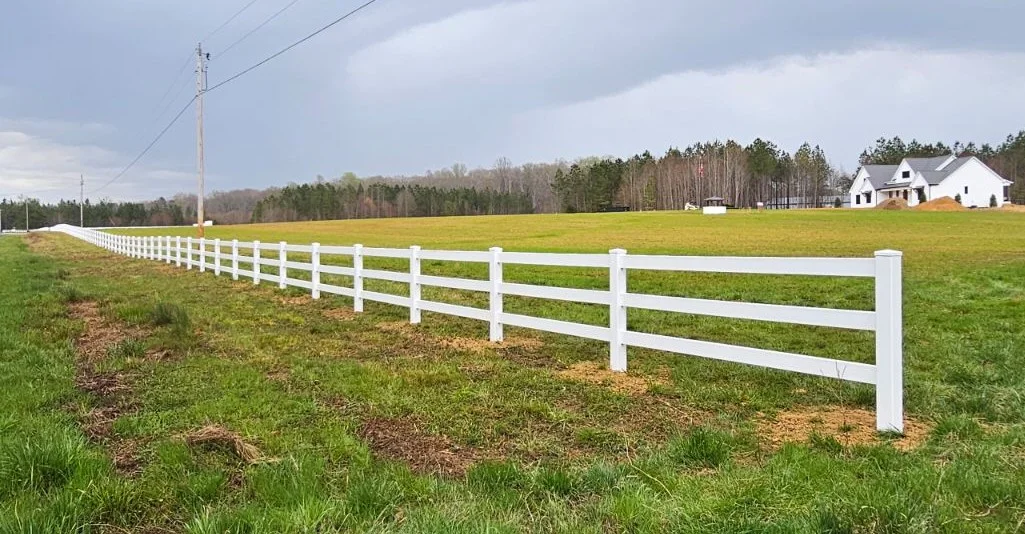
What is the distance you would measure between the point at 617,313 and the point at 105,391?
4703 mm

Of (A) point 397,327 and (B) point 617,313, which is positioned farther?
(A) point 397,327

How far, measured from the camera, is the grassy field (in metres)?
3.11

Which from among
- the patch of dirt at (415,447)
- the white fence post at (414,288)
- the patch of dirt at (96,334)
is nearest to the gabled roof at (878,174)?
the white fence post at (414,288)

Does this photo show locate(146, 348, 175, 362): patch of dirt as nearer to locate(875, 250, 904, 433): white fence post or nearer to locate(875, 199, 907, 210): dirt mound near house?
locate(875, 250, 904, 433): white fence post

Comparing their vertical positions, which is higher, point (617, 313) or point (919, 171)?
point (919, 171)

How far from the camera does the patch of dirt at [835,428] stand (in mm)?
4340

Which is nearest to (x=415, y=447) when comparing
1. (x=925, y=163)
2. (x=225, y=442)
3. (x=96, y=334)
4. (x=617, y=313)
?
(x=225, y=442)

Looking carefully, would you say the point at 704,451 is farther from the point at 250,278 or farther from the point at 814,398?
the point at 250,278

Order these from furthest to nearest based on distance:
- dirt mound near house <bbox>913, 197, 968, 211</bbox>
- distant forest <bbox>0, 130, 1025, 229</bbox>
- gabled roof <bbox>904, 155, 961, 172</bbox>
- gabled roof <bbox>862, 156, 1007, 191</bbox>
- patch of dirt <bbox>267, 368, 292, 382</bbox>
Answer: distant forest <bbox>0, 130, 1025, 229</bbox>, gabled roof <bbox>904, 155, 961, 172</bbox>, gabled roof <bbox>862, 156, 1007, 191</bbox>, dirt mound near house <bbox>913, 197, 968, 211</bbox>, patch of dirt <bbox>267, 368, 292, 382</bbox>

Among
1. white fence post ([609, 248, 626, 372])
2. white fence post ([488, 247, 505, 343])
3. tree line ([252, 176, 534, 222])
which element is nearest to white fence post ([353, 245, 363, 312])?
white fence post ([488, 247, 505, 343])

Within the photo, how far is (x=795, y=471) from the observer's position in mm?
3588

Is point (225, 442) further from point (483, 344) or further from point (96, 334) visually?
point (96, 334)

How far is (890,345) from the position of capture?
454 cm

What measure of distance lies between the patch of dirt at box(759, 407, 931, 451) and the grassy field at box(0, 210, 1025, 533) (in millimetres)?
24
